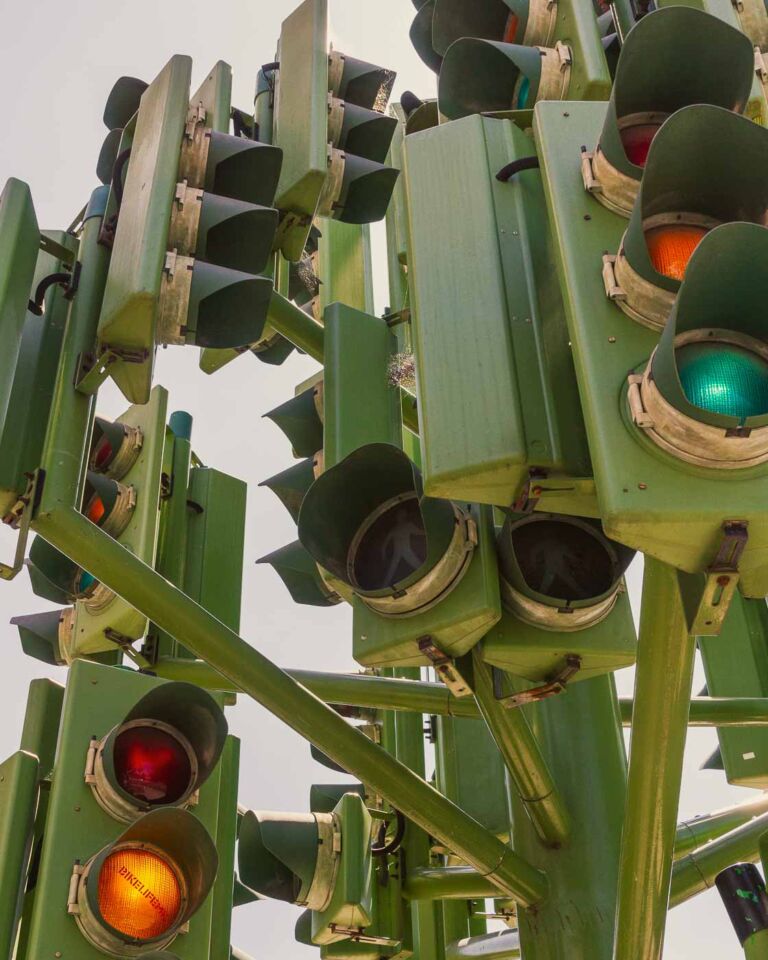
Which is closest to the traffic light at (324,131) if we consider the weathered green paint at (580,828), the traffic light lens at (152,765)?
the traffic light lens at (152,765)

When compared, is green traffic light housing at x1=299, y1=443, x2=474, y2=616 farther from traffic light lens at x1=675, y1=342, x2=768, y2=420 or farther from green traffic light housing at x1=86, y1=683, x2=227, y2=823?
traffic light lens at x1=675, y1=342, x2=768, y2=420

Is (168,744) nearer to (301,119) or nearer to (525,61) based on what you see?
(301,119)

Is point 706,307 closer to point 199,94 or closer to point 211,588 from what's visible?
point 199,94

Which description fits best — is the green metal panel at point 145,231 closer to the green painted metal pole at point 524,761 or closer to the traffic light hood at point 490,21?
the green painted metal pole at point 524,761

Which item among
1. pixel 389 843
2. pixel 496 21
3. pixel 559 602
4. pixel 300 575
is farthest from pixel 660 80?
pixel 389 843

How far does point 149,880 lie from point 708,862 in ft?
5.69

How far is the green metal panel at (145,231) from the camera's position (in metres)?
3.24

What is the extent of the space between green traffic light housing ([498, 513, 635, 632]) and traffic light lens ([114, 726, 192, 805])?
1.23 metres

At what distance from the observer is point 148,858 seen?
11.5 ft

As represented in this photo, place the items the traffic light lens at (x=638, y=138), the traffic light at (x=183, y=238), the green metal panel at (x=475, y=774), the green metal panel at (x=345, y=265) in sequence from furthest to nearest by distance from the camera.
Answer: the green metal panel at (x=345, y=265), the green metal panel at (x=475, y=774), the traffic light at (x=183, y=238), the traffic light lens at (x=638, y=138)

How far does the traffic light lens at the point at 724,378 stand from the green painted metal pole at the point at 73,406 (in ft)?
5.87

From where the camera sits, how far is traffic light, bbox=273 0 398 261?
158 inches

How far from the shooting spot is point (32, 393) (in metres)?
3.58

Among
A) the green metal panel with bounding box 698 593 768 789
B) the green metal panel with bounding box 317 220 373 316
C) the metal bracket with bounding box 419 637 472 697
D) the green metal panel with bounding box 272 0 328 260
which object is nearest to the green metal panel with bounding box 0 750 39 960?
the metal bracket with bounding box 419 637 472 697
